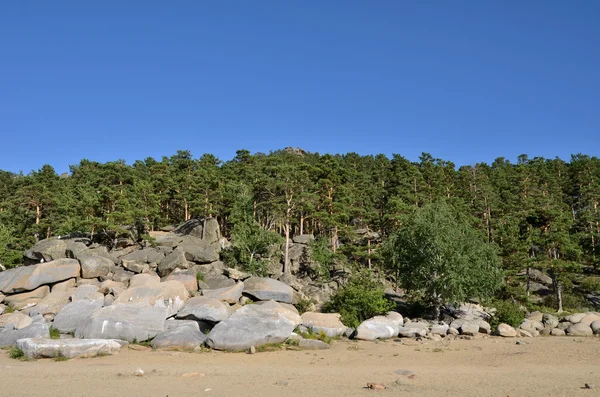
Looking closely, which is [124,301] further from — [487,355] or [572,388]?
[572,388]

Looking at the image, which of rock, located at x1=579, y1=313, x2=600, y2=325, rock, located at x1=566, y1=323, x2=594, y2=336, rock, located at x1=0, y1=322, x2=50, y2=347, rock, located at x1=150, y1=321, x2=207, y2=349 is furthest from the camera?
rock, located at x1=579, y1=313, x2=600, y2=325

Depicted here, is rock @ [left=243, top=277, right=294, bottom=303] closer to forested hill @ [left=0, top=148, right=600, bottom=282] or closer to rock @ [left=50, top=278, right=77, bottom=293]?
forested hill @ [left=0, top=148, right=600, bottom=282]

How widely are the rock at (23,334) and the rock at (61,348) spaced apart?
2887 mm

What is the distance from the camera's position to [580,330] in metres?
23.7

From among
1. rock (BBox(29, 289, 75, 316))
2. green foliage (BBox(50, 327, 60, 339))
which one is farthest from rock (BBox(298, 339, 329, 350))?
rock (BBox(29, 289, 75, 316))

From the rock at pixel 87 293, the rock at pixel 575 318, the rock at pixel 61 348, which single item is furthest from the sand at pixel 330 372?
the rock at pixel 87 293

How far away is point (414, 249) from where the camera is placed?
2752 centimetres

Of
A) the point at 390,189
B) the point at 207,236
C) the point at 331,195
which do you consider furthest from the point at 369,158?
the point at 207,236

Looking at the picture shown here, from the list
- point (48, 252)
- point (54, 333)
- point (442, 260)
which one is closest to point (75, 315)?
point (54, 333)

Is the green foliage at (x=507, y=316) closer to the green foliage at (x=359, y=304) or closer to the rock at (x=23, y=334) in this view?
the green foliage at (x=359, y=304)

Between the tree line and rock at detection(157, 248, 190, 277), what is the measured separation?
734 centimetres

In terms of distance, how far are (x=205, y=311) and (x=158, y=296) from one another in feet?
14.7

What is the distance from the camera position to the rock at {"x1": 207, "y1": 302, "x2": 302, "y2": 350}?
19391 millimetres

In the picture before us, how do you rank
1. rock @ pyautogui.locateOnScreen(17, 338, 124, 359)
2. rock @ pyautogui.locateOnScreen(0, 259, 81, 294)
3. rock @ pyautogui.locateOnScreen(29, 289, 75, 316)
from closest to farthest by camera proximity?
rock @ pyautogui.locateOnScreen(17, 338, 124, 359) → rock @ pyautogui.locateOnScreen(29, 289, 75, 316) → rock @ pyautogui.locateOnScreen(0, 259, 81, 294)
